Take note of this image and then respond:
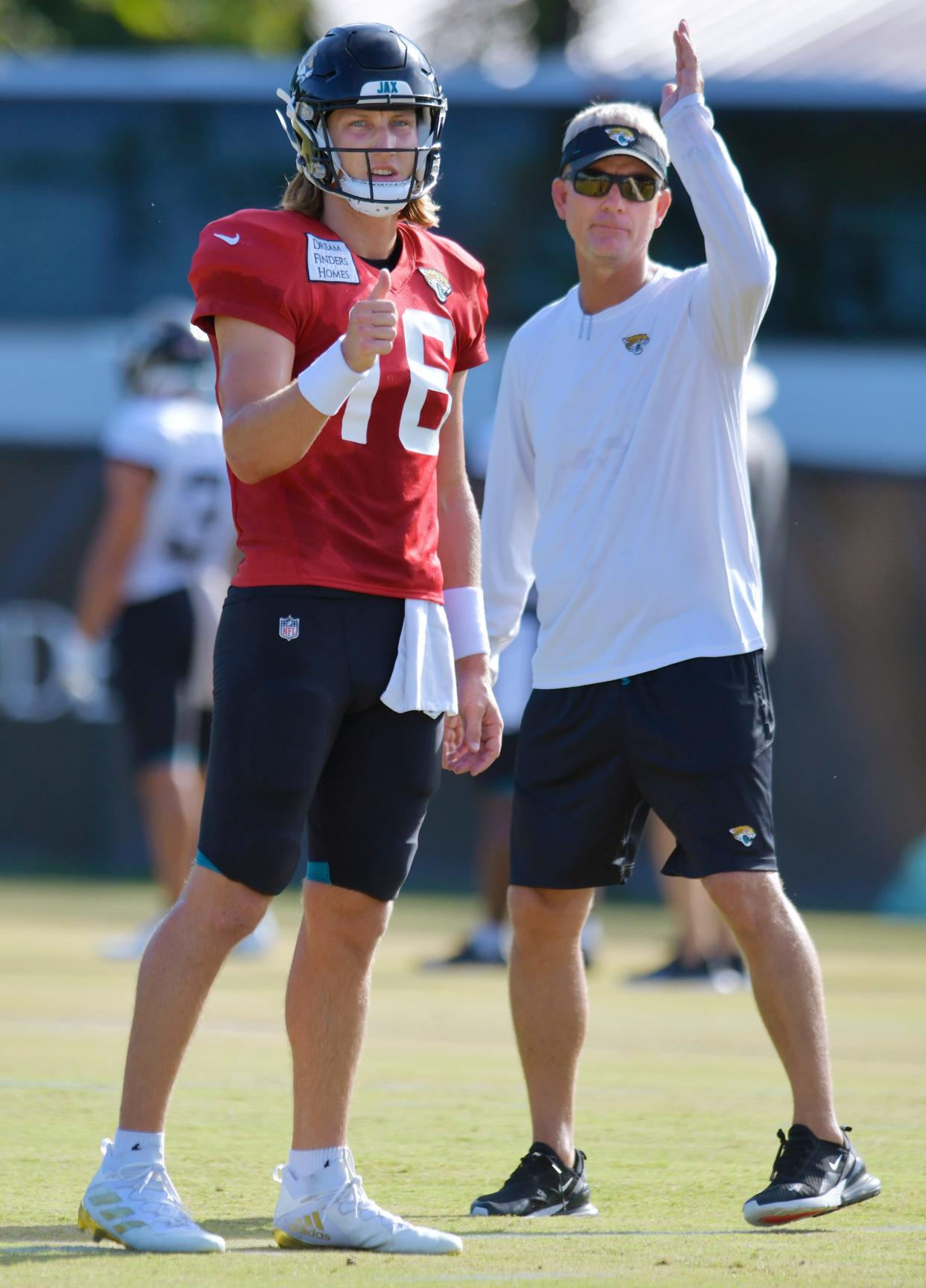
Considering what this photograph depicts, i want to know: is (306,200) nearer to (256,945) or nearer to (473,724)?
(473,724)

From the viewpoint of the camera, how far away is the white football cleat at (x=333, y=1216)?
3715 mm

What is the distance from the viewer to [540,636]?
465 centimetres

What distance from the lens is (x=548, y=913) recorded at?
14.5 feet

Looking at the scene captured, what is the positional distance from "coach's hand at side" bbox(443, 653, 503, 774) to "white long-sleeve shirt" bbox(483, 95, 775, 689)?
0.42m

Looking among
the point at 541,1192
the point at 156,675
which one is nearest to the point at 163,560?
the point at 156,675

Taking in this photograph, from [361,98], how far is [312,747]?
1.15 m

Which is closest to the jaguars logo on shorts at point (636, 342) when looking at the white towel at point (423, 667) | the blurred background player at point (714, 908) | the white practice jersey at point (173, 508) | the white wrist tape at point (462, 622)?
the white wrist tape at point (462, 622)

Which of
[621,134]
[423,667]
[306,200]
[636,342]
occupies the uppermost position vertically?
[621,134]

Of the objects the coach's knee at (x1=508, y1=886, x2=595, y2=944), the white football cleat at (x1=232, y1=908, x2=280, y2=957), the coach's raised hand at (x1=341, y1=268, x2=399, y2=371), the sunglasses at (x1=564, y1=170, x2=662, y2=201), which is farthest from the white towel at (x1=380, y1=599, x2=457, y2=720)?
the white football cleat at (x1=232, y1=908, x2=280, y2=957)

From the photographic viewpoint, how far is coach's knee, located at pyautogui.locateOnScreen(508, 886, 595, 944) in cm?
442

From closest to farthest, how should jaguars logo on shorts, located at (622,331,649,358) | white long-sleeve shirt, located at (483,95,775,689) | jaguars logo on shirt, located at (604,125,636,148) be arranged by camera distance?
white long-sleeve shirt, located at (483,95,775,689) → jaguars logo on shorts, located at (622,331,649,358) → jaguars logo on shirt, located at (604,125,636,148)

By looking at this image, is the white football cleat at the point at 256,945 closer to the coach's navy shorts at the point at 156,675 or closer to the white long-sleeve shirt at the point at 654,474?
the coach's navy shorts at the point at 156,675

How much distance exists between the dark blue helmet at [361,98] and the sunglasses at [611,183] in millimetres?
761

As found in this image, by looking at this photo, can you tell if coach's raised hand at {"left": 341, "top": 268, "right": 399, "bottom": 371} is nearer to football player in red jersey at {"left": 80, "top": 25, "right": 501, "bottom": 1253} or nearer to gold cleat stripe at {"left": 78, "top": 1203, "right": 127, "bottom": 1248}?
football player in red jersey at {"left": 80, "top": 25, "right": 501, "bottom": 1253}
